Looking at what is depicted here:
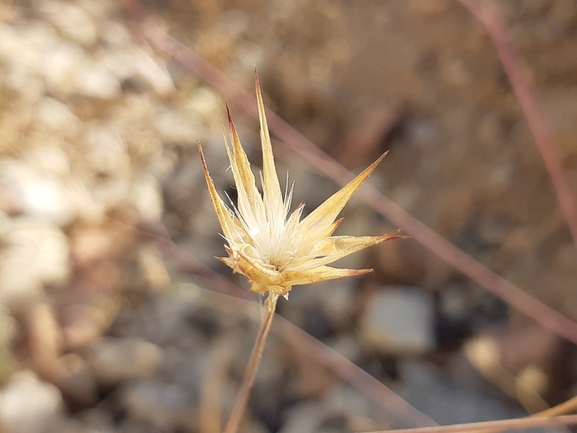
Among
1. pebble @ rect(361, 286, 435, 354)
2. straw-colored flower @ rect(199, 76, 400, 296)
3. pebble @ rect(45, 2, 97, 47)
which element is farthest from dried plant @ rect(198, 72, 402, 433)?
pebble @ rect(45, 2, 97, 47)

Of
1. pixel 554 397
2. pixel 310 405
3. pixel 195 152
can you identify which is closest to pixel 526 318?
pixel 554 397

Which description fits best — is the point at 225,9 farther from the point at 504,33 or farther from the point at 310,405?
the point at 310,405

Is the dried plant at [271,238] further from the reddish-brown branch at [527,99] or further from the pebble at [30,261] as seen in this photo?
the reddish-brown branch at [527,99]

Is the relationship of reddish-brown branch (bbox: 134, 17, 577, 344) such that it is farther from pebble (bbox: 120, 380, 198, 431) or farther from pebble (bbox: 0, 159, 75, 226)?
pebble (bbox: 120, 380, 198, 431)

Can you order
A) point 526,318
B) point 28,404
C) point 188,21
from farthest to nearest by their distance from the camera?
point 188,21, point 526,318, point 28,404

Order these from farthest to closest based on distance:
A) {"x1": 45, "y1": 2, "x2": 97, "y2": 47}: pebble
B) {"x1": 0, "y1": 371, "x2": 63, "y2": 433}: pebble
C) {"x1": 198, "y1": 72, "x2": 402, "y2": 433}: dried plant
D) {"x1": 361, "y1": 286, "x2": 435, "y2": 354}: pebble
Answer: {"x1": 45, "y1": 2, "x2": 97, "y2": 47}: pebble
{"x1": 361, "y1": 286, "x2": 435, "y2": 354}: pebble
{"x1": 0, "y1": 371, "x2": 63, "y2": 433}: pebble
{"x1": 198, "y1": 72, "x2": 402, "y2": 433}: dried plant
